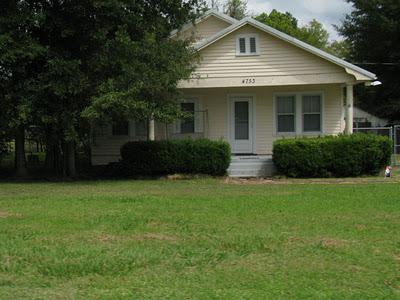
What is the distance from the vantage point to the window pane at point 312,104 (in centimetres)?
2092

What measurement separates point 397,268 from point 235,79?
13.8 metres

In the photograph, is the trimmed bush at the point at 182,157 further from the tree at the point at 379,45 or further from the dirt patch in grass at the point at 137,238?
the tree at the point at 379,45

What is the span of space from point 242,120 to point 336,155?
4689mm

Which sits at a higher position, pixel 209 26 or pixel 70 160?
pixel 209 26

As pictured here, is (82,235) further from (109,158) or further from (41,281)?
(109,158)

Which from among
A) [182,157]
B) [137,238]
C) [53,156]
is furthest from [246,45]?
[137,238]

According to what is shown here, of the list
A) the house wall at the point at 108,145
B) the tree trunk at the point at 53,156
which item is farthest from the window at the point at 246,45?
the tree trunk at the point at 53,156

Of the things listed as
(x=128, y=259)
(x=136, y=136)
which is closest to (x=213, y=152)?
(x=136, y=136)

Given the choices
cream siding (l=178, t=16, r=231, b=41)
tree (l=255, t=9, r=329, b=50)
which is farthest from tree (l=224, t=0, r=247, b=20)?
cream siding (l=178, t=16, r=231, b=41)

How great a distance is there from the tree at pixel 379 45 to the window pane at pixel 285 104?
2055cm

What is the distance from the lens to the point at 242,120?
2139 cm

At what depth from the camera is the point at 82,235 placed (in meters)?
8.23

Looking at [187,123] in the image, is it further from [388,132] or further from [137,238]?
[137,238]

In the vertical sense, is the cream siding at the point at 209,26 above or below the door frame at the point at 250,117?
above
